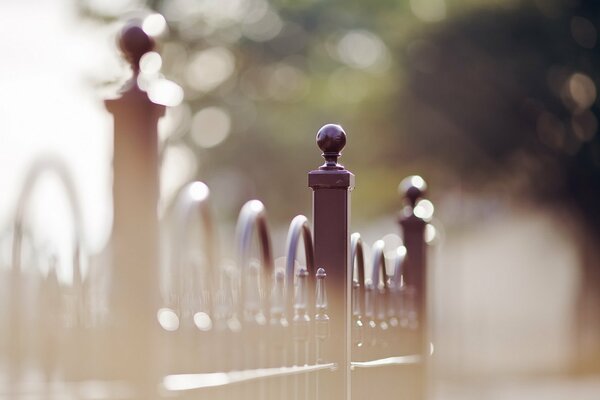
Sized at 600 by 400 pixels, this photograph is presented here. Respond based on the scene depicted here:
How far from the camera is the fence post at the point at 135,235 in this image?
2.33m

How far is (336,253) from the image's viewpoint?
13.5ft

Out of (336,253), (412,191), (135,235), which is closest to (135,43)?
(135,235)

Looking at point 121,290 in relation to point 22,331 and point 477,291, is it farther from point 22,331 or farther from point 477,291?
point 477,291

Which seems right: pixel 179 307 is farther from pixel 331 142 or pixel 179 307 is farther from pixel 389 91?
pixel 389 91

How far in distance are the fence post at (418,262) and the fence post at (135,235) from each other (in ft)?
13.6

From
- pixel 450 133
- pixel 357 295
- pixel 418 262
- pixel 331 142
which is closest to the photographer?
pixel 331 142

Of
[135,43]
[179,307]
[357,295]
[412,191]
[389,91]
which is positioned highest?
[389,91]

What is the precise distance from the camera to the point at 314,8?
101 feet

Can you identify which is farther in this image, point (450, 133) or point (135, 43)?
point (450, 133)

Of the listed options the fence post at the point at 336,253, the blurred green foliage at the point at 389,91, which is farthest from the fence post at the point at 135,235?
the blurred green foliage at the point at 389,91

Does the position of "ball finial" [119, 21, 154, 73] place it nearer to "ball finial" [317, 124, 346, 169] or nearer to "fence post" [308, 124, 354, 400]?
"fence post" [308, 124, 354, 400]

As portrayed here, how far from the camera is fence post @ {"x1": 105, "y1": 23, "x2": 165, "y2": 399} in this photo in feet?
7.64

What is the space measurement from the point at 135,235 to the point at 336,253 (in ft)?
5.93

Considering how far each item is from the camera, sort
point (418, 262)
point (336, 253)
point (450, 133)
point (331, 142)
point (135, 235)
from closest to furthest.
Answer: point (135, 235)
point (336, 253)
point (331, 142)
point (418, 262)
point (450, 133)
